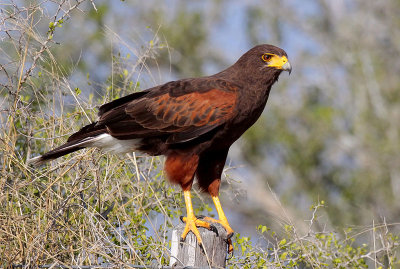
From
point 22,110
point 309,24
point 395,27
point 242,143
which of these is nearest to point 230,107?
point 22,110

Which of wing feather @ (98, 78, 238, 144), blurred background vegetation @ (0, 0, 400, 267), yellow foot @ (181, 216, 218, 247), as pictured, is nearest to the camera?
yellow foot @ (181, 216, 218, 247)

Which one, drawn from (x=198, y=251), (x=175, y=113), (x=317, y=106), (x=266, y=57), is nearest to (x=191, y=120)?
(x=175, y=113)

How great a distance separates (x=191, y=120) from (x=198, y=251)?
3.96ft

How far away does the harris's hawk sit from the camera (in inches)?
199

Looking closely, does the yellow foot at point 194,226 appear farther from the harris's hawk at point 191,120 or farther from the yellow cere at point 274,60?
the yellow cere at point 274,60

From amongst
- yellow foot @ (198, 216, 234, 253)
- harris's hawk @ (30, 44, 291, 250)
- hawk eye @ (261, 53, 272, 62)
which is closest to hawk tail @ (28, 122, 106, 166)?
harris's hawk @ (30, 44, 291, 250)

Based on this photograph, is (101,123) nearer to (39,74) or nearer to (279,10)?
(39,74)

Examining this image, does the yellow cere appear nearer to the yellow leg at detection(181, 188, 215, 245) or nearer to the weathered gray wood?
the yellow leg at detection(181, 188, 215, 245)

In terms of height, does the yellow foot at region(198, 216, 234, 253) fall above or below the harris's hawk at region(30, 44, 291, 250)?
below

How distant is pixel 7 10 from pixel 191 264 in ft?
7.90

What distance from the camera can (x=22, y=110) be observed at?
16.6 feet

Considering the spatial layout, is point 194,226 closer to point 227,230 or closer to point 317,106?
point 227,230

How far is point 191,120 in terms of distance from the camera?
5098 millimetres

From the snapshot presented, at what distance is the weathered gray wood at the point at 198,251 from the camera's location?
13.7ft
